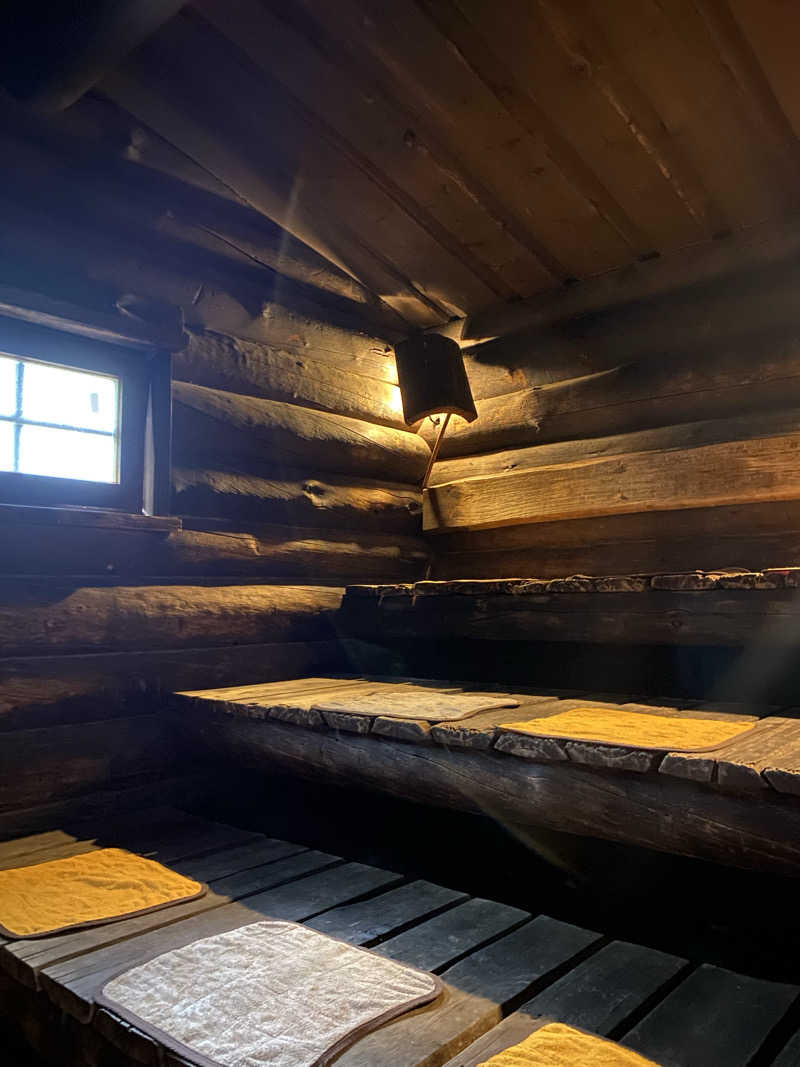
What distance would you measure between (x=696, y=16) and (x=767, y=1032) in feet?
10.6

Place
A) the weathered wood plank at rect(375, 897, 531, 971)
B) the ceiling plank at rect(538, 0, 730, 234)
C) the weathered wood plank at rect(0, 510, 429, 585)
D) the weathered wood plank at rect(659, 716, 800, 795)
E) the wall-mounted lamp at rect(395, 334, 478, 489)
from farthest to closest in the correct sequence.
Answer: the wall-mounted lamp at rect(395, 334, 478, 489), the weathered wood plank at rect(0, 510, 429, 585), the ceiling plank at rect(538, 0, 730, 234), the weathered wood plank at rect(375, 897, 531, 971), the weathered wood plank at rect(659, 716, 800, 795)

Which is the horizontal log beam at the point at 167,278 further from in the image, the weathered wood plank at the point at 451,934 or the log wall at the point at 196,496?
the weathered wood plank at the point at 451,934

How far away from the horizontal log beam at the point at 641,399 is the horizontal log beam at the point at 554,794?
234 centimetres

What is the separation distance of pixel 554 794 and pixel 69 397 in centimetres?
263

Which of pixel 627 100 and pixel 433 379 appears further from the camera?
pixel 433 379

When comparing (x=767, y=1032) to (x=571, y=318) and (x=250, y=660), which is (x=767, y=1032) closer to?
(x=250, y=660)

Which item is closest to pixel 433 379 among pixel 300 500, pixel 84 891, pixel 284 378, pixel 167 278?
pixel 284 378

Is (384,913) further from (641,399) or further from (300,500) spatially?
(641,399)

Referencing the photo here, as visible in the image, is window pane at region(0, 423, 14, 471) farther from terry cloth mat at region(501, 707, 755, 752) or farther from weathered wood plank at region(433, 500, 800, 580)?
weathered wood plank at region(433, 500, 800, 580)

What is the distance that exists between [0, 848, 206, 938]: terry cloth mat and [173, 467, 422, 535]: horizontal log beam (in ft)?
5.36

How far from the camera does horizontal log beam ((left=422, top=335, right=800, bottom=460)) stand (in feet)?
12.3

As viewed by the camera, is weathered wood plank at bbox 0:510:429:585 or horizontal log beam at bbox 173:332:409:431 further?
horizontal log beam at bbox 173:332:409:431

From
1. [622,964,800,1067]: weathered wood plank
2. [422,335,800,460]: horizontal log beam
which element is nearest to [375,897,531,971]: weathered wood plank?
[622,964,800,1067]: weathered wood plank

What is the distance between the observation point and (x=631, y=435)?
163 inches
